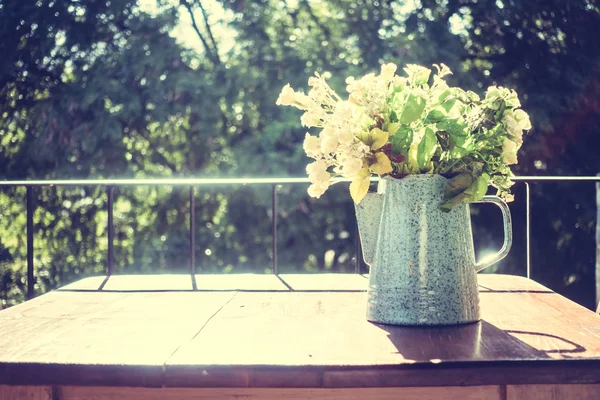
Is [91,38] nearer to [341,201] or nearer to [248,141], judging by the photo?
[248,141]

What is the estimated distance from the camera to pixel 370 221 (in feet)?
3.37

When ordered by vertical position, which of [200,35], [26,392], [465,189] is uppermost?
[200,35]

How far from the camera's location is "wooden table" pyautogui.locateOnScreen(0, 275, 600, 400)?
0.76m

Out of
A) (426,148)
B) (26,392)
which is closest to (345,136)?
(426,148)

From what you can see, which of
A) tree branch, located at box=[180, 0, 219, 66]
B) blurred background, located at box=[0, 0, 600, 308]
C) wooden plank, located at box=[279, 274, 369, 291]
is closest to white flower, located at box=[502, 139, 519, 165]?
wooden plank, located at box=[279, 274, 369, 291]

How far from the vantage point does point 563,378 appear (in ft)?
2.54

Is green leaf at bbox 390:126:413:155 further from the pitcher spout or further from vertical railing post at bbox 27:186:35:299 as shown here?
vertical railing post at bbox 27:186:35:299

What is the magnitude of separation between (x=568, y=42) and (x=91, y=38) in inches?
152

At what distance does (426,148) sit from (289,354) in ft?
1.21

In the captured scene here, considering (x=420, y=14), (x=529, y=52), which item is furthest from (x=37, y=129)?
(x=529, y=52)

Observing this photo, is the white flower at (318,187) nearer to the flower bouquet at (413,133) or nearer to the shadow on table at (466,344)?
the flower bouquet at (413,133)

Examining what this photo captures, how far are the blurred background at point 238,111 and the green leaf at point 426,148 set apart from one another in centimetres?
357

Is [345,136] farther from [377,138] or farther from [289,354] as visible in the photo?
[289,354]

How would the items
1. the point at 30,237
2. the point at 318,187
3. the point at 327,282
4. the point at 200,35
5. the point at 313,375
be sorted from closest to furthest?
1. the point at 313,375
2. the point at 318,187
3. the point at 327,282
4. the point at 30,237
5. the point at 200,35
